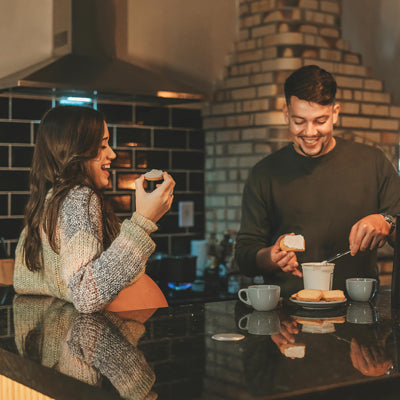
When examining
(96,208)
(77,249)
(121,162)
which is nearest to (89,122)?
(96,208)

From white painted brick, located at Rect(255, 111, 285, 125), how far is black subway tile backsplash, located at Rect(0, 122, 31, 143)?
4.15ft

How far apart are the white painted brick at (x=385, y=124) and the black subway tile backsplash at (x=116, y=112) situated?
1427mm

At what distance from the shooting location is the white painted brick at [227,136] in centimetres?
412

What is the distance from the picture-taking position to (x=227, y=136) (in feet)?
13.7

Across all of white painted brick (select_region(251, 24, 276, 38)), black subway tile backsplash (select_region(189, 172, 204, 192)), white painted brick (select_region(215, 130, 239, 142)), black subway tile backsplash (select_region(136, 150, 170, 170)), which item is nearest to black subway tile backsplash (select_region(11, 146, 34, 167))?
black subway tile backsplash (select_region(136, 150, 170, 170))

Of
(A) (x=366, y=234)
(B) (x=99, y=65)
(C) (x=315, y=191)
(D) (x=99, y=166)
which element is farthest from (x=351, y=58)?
(D) (x=99, y=166)

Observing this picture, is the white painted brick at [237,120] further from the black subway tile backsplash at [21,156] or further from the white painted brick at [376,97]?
the black subway tile backsplash at [21,156]

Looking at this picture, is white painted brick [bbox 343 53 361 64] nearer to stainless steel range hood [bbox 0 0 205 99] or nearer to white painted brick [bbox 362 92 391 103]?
white painted brick [bbox 362 92 391 103]

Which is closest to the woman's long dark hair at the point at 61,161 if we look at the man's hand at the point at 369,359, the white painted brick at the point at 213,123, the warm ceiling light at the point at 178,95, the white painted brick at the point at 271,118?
the man's hand at the point at 369,359

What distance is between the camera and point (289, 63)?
388 centimetres

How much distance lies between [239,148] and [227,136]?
0.12 m

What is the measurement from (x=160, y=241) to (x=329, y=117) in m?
1.74

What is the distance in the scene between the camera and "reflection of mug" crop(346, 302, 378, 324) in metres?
1.90

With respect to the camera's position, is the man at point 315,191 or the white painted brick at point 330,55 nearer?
the man at point 315,191
